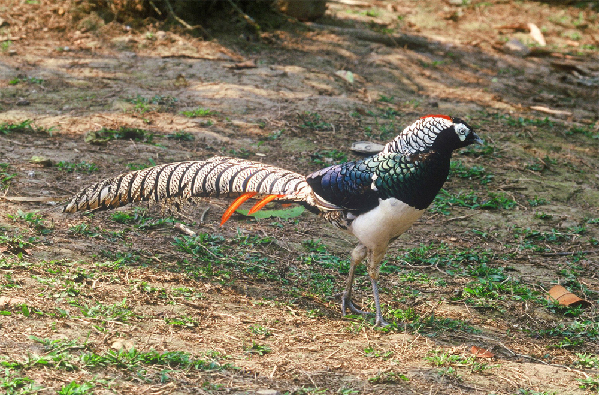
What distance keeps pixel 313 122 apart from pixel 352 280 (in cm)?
352

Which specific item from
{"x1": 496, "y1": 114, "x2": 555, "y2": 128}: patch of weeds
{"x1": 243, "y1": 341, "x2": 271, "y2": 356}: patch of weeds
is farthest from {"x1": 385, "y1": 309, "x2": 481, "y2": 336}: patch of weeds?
{"x1": 496, "y1": 114, "x2": 555, "y2": 128}: patch of weeds

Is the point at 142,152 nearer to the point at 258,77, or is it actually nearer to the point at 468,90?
the point at 258,77

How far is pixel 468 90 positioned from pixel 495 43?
2.52 m

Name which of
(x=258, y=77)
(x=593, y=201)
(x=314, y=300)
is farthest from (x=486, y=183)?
(x=258, y=77)

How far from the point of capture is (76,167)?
228 inches

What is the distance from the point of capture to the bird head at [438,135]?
3863mm

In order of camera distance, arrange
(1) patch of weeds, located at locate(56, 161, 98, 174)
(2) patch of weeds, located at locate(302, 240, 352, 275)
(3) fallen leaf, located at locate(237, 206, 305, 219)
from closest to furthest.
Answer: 1. (2) patch of weeds, located at locate(302, 240, 352, 275)
2. (3) fallen leaf, located at locate(237, 206, 305, 219)
3. (1) patch of weeds, located at locate(56, 161, 98, 174)

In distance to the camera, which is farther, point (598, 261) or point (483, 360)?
point (598, 261)

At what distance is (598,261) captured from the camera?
5.31 meters

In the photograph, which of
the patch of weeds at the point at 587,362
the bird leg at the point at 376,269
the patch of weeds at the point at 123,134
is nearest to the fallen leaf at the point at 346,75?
the patch of weeds at the point at 123,134

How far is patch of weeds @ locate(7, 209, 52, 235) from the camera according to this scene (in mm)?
4531

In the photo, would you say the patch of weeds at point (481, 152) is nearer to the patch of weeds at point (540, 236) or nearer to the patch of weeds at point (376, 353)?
the patch of weeds at point (540, 236)

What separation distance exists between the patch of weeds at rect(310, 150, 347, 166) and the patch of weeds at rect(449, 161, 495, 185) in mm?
1145

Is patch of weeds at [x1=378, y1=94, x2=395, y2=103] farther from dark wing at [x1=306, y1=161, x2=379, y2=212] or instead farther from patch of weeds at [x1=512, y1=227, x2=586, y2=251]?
dark wing at [x1=306, y1=161, x2=379, y2=212]
